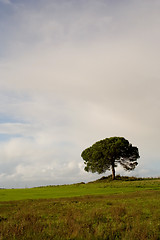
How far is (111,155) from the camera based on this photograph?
233 feet

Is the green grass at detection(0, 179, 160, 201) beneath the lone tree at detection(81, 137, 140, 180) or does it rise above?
beneath

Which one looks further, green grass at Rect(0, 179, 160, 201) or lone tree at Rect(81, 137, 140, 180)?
lone tree at Rect(81, 137, 140, 180)

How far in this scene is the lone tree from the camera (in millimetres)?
70000

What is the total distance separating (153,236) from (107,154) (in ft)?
197

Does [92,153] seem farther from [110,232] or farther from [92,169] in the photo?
[110,232]

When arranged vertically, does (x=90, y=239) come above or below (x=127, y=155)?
below

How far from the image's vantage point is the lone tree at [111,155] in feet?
230

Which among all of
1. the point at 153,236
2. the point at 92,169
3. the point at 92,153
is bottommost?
the point at 153,236

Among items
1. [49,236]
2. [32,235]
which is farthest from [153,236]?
[32,235]

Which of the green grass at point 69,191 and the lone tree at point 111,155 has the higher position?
the lone tree at point 111,155

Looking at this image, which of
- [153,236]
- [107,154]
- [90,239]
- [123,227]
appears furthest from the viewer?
[107,154]

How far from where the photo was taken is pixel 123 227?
12.2m

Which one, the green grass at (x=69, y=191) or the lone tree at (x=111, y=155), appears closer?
the green grass at (x=69, y=191)

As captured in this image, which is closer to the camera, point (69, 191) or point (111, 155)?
point (69, 191)
